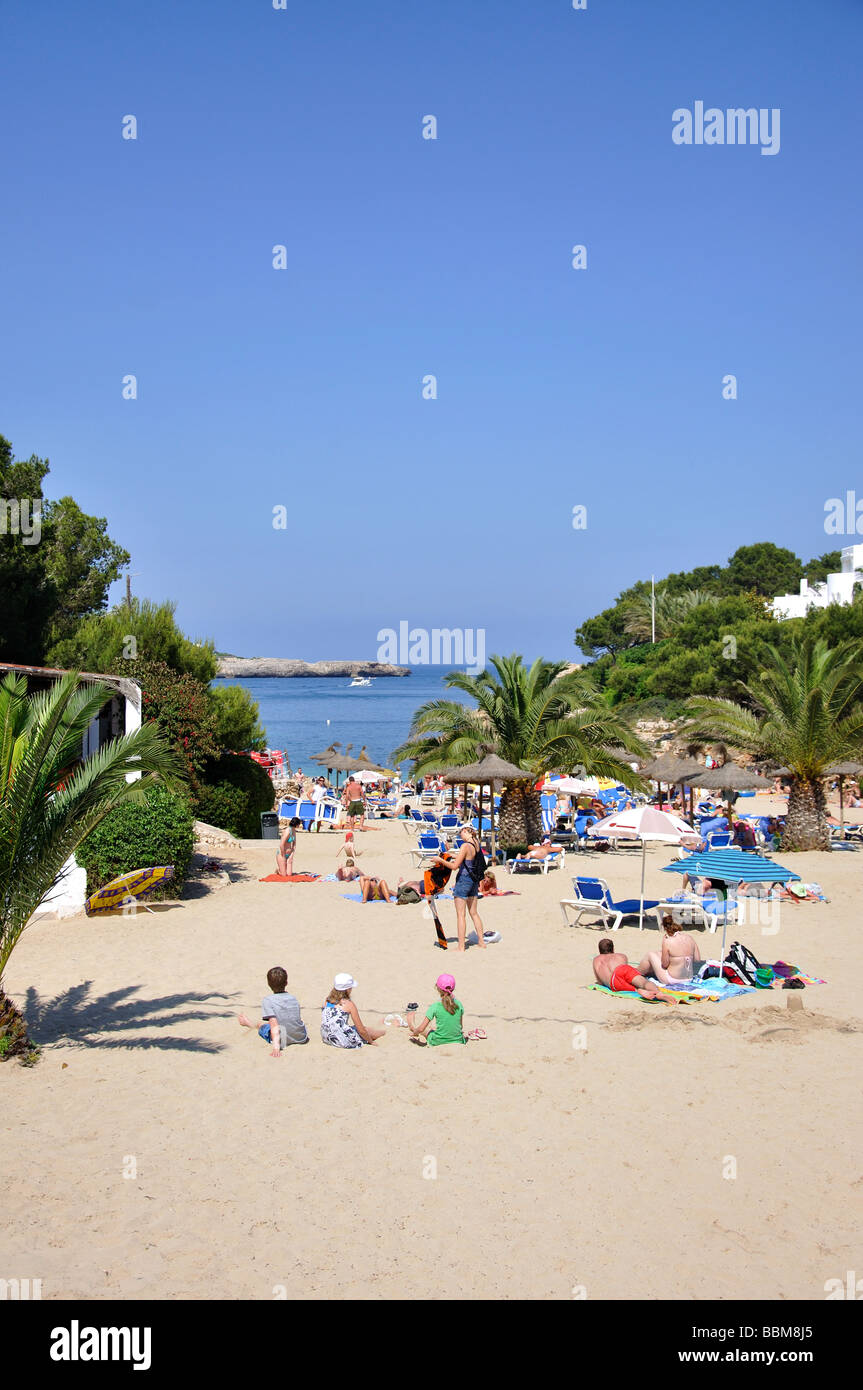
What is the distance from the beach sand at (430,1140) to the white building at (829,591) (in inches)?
2122

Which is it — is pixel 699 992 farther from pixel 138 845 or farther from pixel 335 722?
pixel 335 722

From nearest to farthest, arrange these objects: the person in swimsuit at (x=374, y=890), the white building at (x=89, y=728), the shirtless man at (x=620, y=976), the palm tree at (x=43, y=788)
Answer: the palm tree at (x=43, y=788) → the shirtless man at (x=620, y=976) → the white building at (x=89, y=728) → the person in swimsuit at (x=374, y=890)

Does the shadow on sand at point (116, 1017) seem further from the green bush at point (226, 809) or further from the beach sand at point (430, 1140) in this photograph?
the green bush at point (226, 809)

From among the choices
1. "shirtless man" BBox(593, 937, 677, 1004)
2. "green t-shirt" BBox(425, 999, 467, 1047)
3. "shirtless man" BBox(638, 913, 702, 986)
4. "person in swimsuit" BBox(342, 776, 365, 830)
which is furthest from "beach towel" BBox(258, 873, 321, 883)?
"person in swimsuit" BBox(342, 776, 365, 830)

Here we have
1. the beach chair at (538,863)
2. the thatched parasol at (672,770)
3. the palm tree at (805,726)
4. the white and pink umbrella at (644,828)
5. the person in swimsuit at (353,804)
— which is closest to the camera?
the white and pink umbrella at (644,828)

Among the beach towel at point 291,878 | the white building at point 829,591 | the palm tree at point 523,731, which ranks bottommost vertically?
the beach towel at point 291,878

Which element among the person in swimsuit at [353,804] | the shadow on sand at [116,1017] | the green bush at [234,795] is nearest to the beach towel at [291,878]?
the green bush at [234,795]

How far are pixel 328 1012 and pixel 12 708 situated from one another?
10.9 feet

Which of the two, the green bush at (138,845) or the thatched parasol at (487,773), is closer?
the green bush at (138,845)

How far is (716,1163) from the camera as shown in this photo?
225 inches

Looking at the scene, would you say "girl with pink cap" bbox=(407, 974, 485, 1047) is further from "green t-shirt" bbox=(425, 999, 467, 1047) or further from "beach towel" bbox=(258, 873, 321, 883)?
"beach towel" bbox=(258, 873, 321, 883)

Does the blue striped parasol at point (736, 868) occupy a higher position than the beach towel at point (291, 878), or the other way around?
the blue striped parasol at point (736, 868)

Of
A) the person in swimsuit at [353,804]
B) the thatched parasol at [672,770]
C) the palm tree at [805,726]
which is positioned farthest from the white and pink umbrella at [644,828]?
the person in swimsuit at [353,804]

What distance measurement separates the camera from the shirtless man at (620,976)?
359 inches
